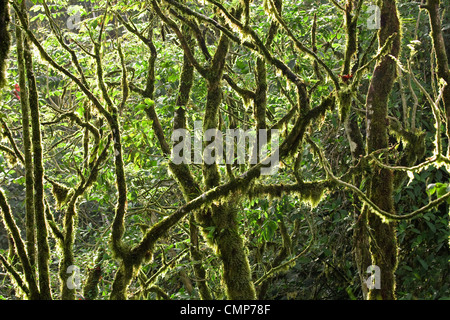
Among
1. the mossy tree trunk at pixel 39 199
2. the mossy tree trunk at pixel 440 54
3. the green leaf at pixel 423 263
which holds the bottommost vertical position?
the green leaf at pixel 423 263

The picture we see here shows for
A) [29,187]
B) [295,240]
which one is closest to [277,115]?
[295,240]

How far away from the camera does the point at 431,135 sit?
5.04 m

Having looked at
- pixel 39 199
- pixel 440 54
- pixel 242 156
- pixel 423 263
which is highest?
pixel 440 54

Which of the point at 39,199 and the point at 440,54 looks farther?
the point at 440,54

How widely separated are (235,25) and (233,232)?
1.55m

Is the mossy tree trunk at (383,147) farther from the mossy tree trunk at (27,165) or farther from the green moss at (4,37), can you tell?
the green moss at (4,37)

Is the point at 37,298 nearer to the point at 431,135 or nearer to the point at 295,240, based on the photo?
the point at 295,240
